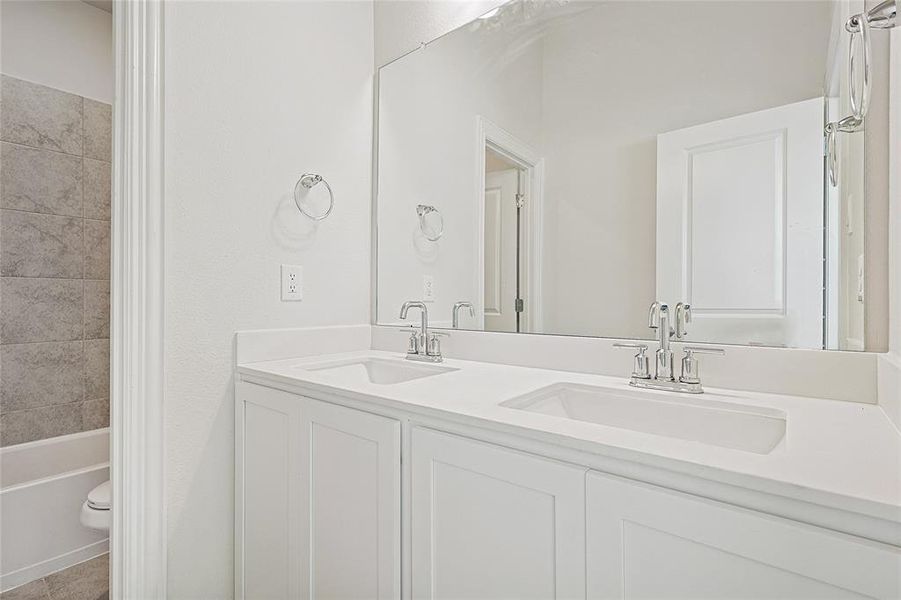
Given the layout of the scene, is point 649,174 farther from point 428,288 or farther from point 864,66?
point 428,288

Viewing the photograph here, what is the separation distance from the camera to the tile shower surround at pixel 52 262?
209 cm

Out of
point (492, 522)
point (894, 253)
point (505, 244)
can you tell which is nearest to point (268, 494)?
point (492, 522)

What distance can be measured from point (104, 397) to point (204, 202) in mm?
1657

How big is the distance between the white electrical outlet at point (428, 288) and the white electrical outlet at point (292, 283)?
430 mm

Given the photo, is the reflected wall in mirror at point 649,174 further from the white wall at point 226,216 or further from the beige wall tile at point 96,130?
the beige wall tile at point 96,130

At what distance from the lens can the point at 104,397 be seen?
239 centimetres

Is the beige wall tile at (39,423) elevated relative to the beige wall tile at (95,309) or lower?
lower

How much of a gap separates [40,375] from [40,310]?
0.30 metres

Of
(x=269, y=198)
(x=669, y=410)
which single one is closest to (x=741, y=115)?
(x=669, y=410)

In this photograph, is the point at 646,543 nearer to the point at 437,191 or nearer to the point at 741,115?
the point at 741,115

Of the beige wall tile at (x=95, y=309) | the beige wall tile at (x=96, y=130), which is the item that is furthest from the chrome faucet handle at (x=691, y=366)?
the beige wall tile at (x=96, y=130)

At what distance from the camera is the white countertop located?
1.73 feet

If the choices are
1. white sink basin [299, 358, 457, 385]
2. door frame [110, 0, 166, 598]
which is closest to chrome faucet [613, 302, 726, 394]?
white sink basin [299, 358, 457, 385]

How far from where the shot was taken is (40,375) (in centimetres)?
217
